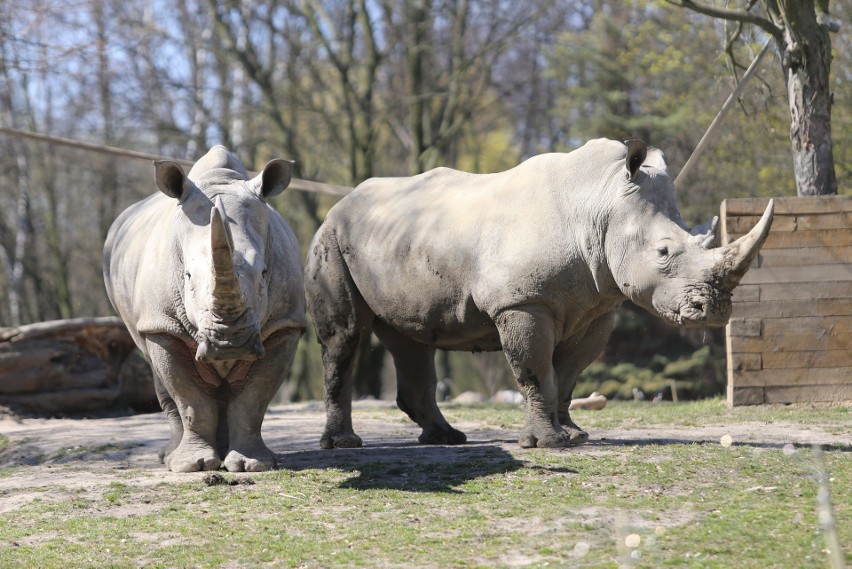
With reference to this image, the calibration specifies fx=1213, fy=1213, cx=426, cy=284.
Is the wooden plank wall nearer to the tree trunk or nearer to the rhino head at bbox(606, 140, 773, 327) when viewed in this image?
the tree trunk

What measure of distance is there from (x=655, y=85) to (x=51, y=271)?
14.6 meters

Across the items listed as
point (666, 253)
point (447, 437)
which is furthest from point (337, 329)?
point (666, 253)

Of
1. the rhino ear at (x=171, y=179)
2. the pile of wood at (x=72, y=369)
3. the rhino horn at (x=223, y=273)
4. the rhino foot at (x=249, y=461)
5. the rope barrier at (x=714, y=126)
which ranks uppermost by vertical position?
the rope barrier at (x=714, y=126)

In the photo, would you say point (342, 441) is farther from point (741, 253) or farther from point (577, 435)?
point (741, 253)

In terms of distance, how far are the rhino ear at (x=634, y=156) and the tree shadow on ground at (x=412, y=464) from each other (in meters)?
1.92

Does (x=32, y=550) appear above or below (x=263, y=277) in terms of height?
below

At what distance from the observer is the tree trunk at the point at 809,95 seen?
35.5 ft

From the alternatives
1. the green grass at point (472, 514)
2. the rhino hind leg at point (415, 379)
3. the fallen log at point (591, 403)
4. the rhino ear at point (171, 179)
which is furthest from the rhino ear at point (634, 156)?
the fallen log at point (591, 403)

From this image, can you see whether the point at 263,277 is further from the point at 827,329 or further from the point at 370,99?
the point at 370,99

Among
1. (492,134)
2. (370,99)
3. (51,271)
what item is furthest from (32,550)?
(492,134)

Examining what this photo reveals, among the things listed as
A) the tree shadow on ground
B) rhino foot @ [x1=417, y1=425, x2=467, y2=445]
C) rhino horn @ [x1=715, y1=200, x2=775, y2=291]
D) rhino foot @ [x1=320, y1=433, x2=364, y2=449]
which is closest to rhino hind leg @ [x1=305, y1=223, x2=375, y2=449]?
rhino foot @ [x1=320, y1=433, x2=364, y2=449]

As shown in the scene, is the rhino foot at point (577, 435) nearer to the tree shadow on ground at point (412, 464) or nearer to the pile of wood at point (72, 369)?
the tree shadow on ground at point (412, 464)

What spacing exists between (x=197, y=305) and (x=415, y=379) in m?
2.60

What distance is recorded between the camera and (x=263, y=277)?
7156 mm
